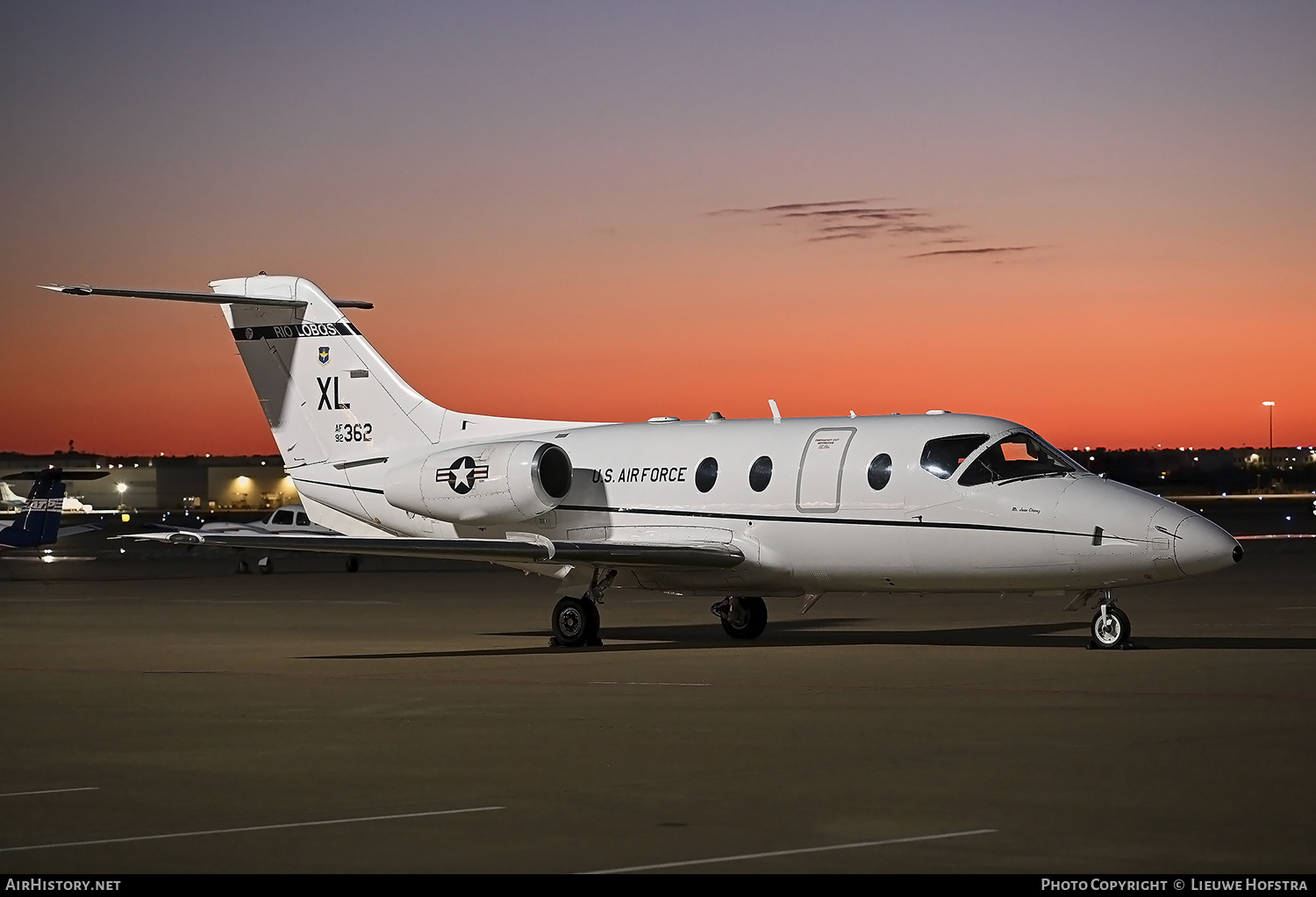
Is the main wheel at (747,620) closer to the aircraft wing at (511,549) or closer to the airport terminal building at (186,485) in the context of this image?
the aircraft wing at (511,549)

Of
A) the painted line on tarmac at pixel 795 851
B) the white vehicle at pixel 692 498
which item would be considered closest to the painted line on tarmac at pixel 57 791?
the painted line on tarmac at pixel 795 851

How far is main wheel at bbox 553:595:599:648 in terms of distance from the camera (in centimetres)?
2280

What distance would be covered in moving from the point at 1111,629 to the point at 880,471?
3352 millimetres

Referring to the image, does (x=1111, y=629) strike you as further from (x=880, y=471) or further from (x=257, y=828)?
(x=257, y=828)

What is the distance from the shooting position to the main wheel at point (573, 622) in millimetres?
22797

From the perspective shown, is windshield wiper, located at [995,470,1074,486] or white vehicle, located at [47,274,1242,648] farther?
windshield wiper, located at [995,470,1074,486]

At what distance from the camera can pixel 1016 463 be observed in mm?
21266

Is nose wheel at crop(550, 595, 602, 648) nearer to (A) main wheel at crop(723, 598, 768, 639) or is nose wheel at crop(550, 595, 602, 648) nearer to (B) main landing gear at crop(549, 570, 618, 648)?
(B) main landing gear at crop(549, 570, 618, 648)

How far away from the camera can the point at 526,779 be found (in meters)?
11.1

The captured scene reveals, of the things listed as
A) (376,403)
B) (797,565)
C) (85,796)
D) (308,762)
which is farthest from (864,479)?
(85,796)

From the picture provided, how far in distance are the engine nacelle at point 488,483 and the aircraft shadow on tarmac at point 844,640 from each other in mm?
1847

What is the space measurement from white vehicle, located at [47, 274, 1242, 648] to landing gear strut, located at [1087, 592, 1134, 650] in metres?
0.03

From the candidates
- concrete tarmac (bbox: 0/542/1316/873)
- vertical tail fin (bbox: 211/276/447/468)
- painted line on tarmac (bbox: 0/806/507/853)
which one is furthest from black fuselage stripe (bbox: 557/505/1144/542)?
painted line on tarmac (bbox: 0/806/507/853)

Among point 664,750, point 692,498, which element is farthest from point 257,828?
point 692,498
